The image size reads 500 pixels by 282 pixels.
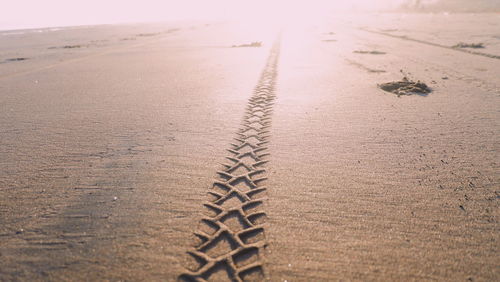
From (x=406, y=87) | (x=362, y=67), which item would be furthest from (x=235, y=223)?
(x=362, y=67)

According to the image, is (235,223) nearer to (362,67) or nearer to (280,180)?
(280,180)

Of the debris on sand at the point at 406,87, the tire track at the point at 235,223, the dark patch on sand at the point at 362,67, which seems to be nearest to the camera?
the tire track at the point at 235,223

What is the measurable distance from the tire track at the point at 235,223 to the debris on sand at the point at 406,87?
216 centimetres

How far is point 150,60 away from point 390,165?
6073 millimetres

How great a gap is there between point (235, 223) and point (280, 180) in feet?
1.61

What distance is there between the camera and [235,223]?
139 centimetres

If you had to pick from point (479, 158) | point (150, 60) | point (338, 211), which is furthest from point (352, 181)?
point (150, 60)

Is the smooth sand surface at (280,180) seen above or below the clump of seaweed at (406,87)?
below

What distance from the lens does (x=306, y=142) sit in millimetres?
2289

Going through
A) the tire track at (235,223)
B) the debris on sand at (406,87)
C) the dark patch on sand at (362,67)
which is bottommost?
the tire track at (235,223)

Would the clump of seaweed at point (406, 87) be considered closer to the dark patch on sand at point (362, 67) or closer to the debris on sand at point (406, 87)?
the debris on sand at point (406, 87)

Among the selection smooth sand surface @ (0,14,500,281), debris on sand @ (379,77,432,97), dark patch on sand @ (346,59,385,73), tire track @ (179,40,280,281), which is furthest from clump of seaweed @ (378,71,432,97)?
Result: tire track @ (179,40,280,281)

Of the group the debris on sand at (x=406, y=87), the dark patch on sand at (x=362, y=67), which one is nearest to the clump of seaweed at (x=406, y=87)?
the debris on sand at (x=406, y=87)

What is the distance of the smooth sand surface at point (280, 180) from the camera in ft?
3.89
